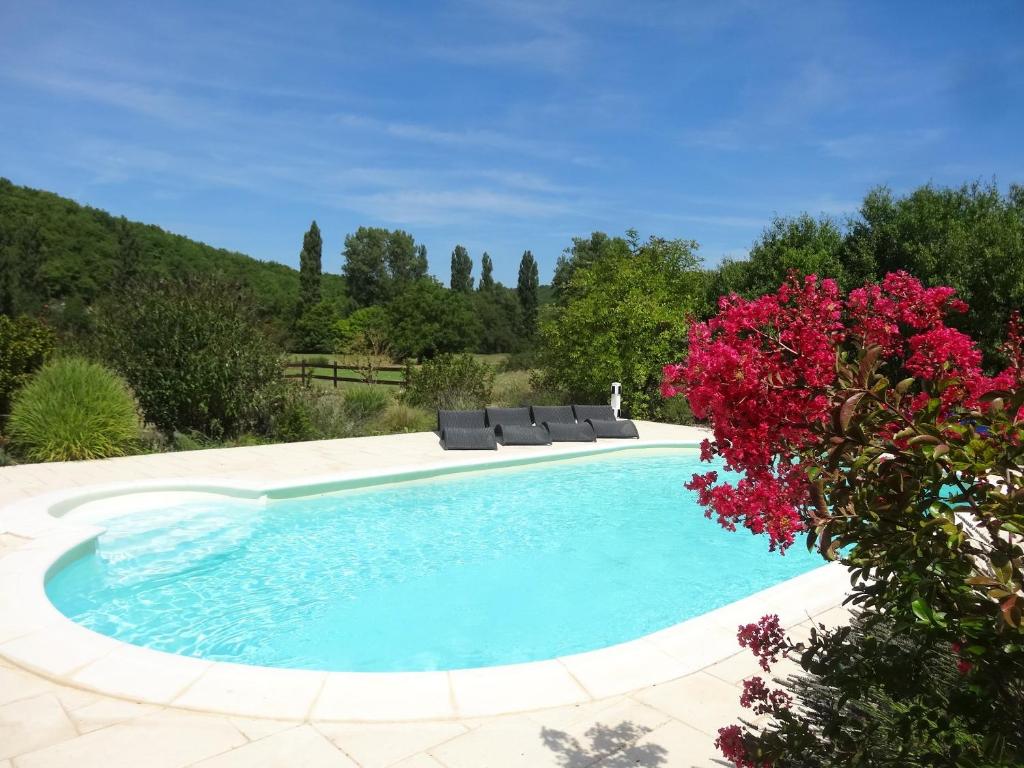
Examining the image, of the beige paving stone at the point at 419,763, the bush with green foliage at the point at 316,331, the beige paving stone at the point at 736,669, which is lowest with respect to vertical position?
the beige paving stone at the point at 736,669

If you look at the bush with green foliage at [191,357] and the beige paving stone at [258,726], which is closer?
the beige paving stone at [258,726]

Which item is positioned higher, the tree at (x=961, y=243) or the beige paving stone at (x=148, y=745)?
the tree at (x=961, y=243)

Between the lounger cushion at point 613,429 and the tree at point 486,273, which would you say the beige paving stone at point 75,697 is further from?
the tree at point 486,273

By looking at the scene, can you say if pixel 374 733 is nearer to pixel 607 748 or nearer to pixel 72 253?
pixel 607 748

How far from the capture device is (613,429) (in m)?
11.6

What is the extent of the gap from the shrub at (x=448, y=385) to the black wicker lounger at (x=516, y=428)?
205cm

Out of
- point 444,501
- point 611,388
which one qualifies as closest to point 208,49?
point 444,501

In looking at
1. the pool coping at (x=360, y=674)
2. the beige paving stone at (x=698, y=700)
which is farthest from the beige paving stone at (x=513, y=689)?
the beige paving stone at (x=698, y=700)

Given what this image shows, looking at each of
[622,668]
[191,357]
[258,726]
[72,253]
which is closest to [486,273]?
[72,253]

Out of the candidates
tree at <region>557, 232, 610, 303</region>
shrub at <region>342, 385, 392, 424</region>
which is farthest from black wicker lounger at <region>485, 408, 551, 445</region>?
tree at <region>557, 232, 610, 303</region>

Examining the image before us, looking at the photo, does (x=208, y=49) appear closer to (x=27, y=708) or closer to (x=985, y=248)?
(x=27, y=708)

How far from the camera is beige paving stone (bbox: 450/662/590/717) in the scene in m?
3.03

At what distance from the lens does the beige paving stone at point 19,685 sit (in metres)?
3.10

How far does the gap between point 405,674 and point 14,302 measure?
3212 centimetres
